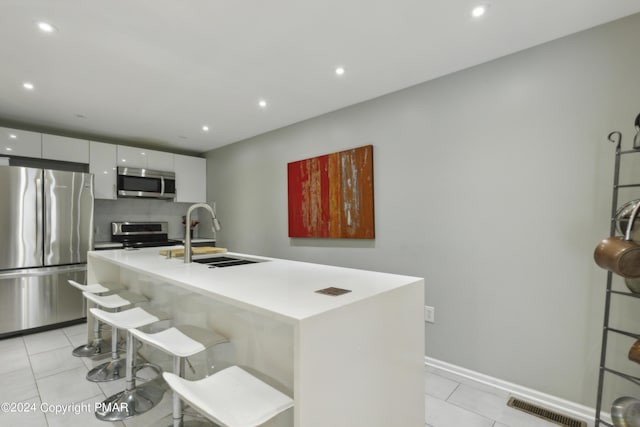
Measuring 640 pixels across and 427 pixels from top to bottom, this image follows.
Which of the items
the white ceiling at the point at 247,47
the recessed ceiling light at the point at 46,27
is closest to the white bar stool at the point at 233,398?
the white ceiling at the point at 247,47

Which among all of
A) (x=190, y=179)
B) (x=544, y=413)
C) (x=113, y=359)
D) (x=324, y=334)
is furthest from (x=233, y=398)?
(x=190, y=179)

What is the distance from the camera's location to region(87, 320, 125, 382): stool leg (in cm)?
238

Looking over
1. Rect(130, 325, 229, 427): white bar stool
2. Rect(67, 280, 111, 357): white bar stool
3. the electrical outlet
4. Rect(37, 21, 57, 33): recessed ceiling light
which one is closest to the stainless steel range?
Rect(67, 280, 111, 357): white bar stool

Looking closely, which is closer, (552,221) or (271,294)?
(271,294)

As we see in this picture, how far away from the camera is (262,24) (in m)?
1.88

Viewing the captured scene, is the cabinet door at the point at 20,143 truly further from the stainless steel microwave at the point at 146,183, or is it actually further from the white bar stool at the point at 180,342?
the white bar stool at the point at 180,342

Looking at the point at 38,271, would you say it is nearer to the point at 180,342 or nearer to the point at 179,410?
the point at 180,342

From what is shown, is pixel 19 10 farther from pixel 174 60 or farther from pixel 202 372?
pixel 202 372

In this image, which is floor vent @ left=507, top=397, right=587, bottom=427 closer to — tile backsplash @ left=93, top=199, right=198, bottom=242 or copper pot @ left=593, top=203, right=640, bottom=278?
copper pot @ left=593, top=203, right=640, bottom=278

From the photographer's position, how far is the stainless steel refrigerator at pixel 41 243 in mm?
3197

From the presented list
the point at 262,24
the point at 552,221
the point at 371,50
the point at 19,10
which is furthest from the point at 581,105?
the point at 19,10

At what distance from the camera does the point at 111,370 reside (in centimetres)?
246

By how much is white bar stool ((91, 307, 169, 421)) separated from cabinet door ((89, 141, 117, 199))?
2.66 metres

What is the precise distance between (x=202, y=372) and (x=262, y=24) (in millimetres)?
2240
